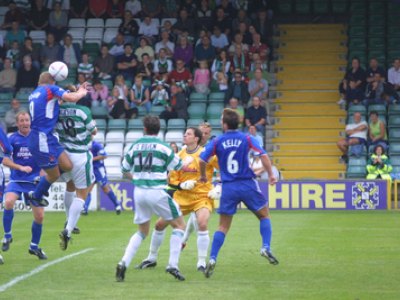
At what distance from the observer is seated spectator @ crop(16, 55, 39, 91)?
3009 cm

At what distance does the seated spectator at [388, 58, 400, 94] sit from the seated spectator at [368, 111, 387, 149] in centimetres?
181

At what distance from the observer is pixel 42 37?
106ft

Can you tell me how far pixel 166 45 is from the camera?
3067 cm

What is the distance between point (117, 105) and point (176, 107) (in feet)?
5.65

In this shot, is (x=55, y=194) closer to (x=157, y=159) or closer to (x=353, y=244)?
(x=353, y=244)

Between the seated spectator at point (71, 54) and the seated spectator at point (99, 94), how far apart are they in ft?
5.27

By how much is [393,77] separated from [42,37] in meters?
10.7

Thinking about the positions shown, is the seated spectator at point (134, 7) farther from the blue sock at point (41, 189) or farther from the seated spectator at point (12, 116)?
the blue sock at point (41, 189)

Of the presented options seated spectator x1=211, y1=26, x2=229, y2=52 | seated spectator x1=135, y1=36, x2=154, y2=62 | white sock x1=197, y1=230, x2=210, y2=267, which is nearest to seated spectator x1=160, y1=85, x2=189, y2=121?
seated spectator x1=135, y1=36, x2=154, y2=62

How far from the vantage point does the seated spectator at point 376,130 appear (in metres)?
27.8

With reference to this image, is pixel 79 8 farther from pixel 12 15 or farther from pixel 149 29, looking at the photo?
pixel 149 29

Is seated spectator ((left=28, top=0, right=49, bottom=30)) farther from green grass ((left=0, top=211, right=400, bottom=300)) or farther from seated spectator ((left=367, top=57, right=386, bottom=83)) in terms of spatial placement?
green grass ((left=0, top=211, right=400, bottom=300))

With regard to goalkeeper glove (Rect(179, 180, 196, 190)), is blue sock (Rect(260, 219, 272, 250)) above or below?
below

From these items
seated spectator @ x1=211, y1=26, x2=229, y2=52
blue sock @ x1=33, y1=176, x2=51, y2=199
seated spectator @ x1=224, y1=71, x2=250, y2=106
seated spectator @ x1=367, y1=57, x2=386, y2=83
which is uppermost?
seated spectator @ x1=211, y1=26, x2=229, y2=52
